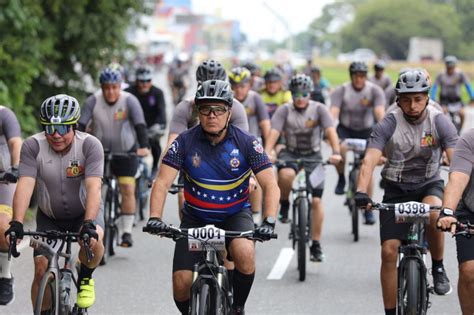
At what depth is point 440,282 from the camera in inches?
370

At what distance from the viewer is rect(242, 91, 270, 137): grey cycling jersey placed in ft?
45.6

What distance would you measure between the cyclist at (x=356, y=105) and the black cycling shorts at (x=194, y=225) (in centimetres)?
763

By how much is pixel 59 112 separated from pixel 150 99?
7.56 meters

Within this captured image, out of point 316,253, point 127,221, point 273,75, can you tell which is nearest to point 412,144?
point 316,253

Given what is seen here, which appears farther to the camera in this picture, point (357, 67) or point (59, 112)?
point (357, 67)

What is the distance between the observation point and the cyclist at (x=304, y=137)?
12.5m

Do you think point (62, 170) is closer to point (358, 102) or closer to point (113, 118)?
point (113, 118)

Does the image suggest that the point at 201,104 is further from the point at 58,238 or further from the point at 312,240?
the point at 312,240

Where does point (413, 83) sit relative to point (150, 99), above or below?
above

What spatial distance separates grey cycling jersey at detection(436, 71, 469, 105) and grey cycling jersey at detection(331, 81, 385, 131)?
25.3 ft

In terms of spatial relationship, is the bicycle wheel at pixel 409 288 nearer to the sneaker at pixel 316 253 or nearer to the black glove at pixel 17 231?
the black glove at pixel 17 231

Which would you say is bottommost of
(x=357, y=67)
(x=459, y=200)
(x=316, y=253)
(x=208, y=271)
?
(x=316, y=253)

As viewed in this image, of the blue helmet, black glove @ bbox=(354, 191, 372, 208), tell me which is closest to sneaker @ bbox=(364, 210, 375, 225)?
the blue helmet

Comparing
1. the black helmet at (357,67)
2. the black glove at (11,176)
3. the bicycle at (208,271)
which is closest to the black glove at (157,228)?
the bicycle at (208,271)
